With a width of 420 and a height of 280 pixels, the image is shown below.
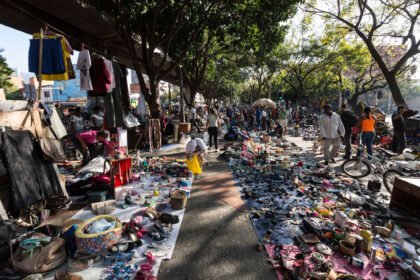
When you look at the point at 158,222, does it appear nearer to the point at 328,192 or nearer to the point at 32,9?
the point at 328,192

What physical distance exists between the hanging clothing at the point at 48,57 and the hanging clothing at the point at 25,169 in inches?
79.1

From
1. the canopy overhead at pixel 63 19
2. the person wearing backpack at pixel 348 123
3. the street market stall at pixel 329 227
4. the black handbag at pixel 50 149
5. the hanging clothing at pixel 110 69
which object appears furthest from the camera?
the person wearing backpack at pixel 348 123

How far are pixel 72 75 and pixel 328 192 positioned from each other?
7015mm

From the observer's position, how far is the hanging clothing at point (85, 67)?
5863 mm

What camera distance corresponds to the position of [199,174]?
700 centimetres

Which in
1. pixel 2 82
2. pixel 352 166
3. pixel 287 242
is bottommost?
pixel 287 242

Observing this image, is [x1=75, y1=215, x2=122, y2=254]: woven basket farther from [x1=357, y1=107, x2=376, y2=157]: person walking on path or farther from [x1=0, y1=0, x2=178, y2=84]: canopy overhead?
[x1=357, y1=107, x2=376, y2=157]: person walking on path

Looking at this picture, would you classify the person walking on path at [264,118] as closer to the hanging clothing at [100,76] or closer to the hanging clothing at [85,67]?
the hanging clothing at [100,76]

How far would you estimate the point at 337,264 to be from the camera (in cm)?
319

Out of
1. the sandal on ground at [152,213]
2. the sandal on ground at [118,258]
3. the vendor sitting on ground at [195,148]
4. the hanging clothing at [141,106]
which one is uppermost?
the hanging clothing at [141,106]

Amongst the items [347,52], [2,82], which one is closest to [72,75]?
[2,82]

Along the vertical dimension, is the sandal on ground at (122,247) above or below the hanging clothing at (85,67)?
below

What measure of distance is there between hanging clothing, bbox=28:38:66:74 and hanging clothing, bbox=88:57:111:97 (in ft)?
3.02

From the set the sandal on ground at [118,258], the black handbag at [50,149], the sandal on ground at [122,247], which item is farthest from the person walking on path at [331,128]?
the black handbag at [50,149]
